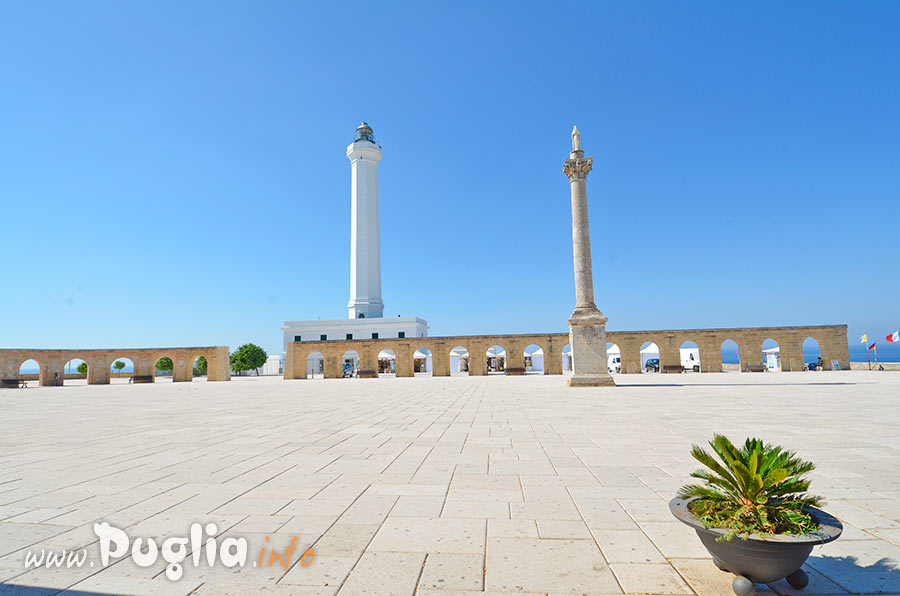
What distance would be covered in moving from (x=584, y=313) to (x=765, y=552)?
16.8 m

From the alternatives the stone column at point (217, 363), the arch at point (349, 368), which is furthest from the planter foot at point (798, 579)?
the stone column at point (217, 363)

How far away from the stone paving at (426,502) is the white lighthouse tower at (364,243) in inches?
1800

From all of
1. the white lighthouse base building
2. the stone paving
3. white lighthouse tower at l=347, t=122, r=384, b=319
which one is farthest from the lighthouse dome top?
the stone paving

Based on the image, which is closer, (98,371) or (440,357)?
(98,371)

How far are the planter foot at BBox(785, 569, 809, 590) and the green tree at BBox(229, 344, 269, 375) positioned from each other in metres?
54.9

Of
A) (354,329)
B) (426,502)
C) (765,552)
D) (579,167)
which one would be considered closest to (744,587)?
(765,552)

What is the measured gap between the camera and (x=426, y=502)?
3.99m

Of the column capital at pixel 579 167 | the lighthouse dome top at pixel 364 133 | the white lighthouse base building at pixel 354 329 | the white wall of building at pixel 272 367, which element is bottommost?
the white wall of building at pixel 272 367

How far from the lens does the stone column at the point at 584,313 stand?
18.4 meters

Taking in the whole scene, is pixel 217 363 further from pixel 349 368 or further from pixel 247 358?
pixel 247 358

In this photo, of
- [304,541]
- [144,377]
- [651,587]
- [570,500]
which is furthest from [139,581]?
[144,377]

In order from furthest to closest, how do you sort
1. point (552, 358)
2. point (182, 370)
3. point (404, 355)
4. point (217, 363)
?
point (217, 363)
point (182, 370)
point (404, 355)
point (552, 358)

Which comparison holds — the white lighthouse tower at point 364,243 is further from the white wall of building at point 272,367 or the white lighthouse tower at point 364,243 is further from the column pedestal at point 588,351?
the column pedestal at point 588,351

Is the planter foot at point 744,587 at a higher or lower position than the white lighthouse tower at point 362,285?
lower
